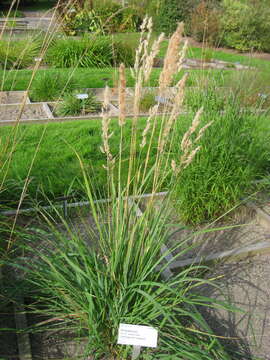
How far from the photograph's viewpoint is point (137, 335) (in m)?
1.45

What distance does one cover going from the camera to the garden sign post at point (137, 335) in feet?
4.71

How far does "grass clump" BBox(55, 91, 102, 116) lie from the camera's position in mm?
5238

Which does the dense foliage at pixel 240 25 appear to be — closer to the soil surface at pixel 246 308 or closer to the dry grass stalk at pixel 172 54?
the soil surface at pixel 246 308

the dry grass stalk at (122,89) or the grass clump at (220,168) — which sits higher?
the dry grass stalk at (122,89)

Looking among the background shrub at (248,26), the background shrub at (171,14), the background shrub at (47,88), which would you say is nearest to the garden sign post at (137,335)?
the background shrub at (47,88)

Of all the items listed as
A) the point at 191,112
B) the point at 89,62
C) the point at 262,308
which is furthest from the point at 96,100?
the point at 262,308

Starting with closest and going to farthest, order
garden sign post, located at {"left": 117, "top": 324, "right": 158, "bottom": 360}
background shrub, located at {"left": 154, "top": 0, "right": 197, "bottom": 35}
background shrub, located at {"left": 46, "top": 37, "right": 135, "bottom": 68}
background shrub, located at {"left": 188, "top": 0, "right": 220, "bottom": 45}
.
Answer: garden sign post, located at {"left": 117, "top": 324, "right": 158, "bottom": 360} → background shrub, located at {"left": 188, "top": 0, "right": 220, "bottom": 45} → background shrub, located at {"left": 46, "top": 37, "right": 135, "bottom": 68} → background shrub, located at {"left": 154, "top": 0, "right": 197, "bottom": 35}

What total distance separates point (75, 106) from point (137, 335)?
4271mm

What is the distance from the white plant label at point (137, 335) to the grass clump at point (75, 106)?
406 cm

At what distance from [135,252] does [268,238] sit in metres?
1.47

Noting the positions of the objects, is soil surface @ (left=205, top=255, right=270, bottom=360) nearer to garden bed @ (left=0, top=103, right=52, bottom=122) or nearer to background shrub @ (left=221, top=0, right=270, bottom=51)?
garden bed @ (left=0, top=103, right=52, bottom=122)

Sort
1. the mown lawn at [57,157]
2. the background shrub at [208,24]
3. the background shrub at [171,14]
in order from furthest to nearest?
the background shrub at [171,14] < the background shrub at [208,24] < the mown lawn at [57,157]

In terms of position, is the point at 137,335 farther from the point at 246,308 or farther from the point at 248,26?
the point at 248,26

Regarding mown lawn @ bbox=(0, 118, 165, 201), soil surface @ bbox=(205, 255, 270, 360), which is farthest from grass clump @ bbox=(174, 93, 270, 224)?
mown lawn @ bbox=(0, 118, 165, 201)
